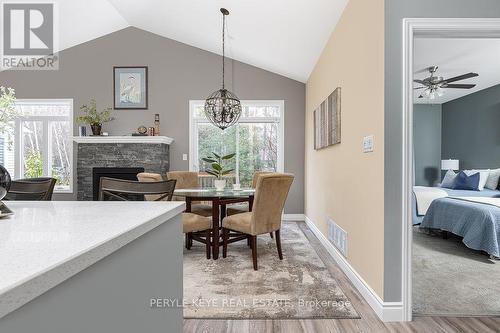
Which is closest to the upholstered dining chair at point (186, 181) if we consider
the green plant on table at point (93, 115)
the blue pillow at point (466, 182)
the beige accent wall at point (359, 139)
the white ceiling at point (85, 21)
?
the beige accent wall at point (359, 139)

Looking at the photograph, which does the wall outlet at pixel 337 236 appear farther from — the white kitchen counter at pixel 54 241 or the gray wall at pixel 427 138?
the gray wall at pixel 427 138

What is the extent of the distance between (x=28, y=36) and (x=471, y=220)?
6.87m

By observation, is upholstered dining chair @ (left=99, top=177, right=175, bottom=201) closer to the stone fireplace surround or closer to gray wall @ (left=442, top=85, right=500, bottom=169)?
the stone fireplace surround

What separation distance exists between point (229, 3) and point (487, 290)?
3.86 meters

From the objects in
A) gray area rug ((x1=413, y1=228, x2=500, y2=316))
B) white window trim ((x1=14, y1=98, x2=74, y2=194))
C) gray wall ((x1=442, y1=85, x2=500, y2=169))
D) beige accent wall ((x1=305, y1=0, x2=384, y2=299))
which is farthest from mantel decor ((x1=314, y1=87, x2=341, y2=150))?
white window trim ((x1=14, y1=98, x2=74, y2=194))

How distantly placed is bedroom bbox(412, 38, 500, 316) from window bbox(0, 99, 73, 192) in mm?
5812

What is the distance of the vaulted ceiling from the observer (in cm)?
324

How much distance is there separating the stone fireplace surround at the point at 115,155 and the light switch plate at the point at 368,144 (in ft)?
12.2

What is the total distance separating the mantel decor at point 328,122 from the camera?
3080 mm

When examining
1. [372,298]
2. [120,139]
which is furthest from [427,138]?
[120,139]

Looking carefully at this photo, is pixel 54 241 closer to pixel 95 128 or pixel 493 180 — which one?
pixel 95 128

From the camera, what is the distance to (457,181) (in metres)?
4.96

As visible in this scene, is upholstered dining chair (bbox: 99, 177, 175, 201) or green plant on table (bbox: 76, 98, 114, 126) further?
green plant on table (bbox: 76, 98, 114, 126)

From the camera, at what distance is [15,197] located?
1867mm
